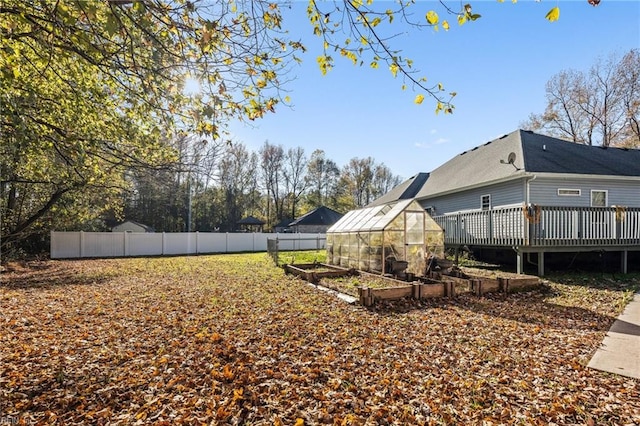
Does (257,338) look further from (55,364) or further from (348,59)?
(348,59)

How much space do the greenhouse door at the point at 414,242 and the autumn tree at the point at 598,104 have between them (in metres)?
24.0

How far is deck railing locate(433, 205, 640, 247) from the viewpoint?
10336mm

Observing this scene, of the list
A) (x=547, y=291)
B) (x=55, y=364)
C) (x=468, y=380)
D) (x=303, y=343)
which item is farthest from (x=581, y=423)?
(x=547, y=291)

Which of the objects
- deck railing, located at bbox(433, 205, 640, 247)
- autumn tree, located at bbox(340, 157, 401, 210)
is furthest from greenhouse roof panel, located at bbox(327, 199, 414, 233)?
autumn tree, located at bbox(340, 157, 401, 210)

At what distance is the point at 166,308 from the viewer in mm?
6820

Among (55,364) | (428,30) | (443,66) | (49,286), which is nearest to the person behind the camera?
(428,30)

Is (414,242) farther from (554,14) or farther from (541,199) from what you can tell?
(554,14)

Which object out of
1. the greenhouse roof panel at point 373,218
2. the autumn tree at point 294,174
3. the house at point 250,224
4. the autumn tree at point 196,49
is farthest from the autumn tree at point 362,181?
the autumn tree at point 196,49

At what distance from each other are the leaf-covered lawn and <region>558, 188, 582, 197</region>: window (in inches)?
255

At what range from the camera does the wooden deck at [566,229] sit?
10352 mm

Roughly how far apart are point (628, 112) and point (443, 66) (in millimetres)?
25909

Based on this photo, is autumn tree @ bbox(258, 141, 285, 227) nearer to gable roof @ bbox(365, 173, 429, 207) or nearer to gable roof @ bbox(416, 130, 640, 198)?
gable roof @ bbox(365, 173, 429, 207)

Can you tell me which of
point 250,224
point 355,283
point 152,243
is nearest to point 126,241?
point 152,243

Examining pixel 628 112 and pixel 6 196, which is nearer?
pixel 6 196
